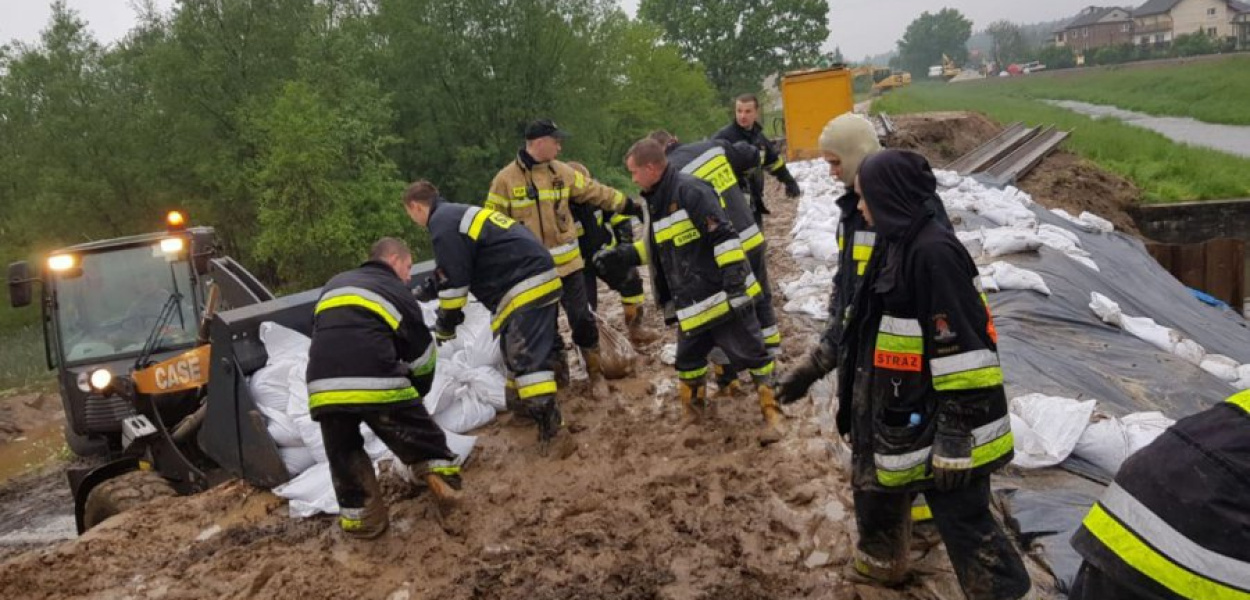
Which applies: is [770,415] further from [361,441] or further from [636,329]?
[361,441]

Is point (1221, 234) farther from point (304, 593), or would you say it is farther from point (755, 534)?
point (304, 593)

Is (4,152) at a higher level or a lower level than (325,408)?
higher

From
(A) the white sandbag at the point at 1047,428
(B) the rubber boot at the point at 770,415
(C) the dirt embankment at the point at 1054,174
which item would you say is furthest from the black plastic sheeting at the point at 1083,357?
(C) the dirt embankment at the point at 1054,174

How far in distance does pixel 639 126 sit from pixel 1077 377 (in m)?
28.0

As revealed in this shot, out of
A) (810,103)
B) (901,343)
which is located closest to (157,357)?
(901,343)

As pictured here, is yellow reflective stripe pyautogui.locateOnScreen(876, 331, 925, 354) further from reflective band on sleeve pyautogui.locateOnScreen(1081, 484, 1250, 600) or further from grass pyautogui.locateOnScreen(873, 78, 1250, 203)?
grass pyautogui.locateOnScreen(873, 78, 1250, 203)

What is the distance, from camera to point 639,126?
32125 mm

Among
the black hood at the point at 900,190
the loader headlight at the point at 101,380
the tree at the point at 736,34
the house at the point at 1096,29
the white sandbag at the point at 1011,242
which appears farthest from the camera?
the house at the point at 1096,29

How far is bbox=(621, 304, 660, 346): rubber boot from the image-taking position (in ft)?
22.4

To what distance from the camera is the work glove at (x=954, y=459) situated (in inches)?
102

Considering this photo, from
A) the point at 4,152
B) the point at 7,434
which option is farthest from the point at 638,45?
the point at 7,434

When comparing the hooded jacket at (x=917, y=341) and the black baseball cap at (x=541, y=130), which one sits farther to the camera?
the black baseball cap at (x=541, y=130)

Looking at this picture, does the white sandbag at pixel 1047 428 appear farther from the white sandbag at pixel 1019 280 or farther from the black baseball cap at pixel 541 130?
the black baseball cap at pixel 541 130

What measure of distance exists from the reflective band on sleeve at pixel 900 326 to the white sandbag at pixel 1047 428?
141 centimetres
